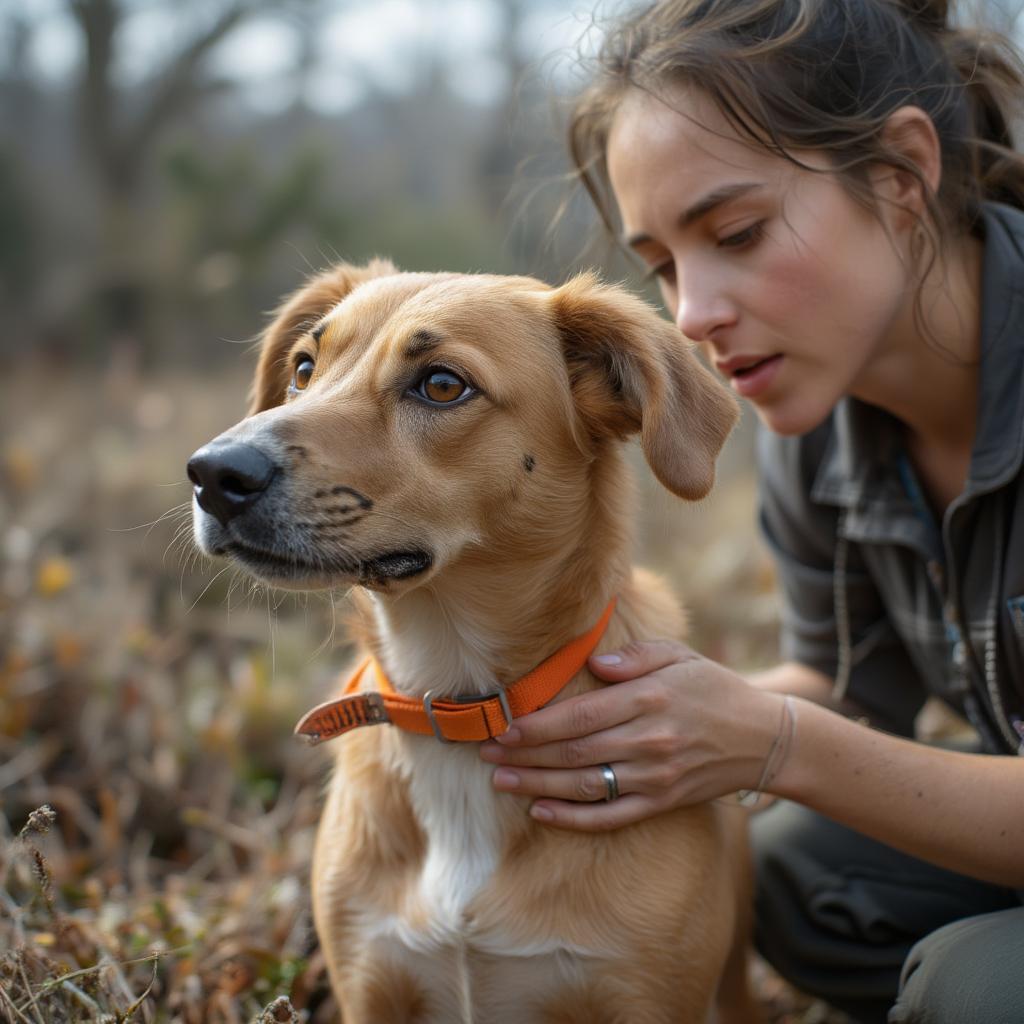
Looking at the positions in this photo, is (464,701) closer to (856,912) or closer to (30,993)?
(30,993)

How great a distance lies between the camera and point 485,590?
2.21 m

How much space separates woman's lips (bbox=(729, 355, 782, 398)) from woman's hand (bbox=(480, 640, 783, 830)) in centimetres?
73

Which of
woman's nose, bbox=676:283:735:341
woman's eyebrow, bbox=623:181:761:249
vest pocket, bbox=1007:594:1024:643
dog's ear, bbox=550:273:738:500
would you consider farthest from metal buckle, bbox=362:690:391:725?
vest pocket, bbox=1007:594:1024:643

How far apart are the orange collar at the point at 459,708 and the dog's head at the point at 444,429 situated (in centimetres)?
25

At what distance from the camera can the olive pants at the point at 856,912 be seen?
252cm

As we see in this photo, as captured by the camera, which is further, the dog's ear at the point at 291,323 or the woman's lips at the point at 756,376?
the dog's ear at the point at 291,323

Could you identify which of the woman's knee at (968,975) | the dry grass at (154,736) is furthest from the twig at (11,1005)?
the woman's knee at (968,975)

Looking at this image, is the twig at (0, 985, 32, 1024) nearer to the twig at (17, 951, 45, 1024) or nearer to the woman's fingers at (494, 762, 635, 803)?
the twig at (17, 951, 45, 1024)

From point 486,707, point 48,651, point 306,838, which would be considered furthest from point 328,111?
point 486,707

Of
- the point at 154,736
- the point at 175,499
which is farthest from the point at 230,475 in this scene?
the point at 175,499

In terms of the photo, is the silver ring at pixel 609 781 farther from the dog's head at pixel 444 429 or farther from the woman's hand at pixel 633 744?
the dog's head at pixel 444 429

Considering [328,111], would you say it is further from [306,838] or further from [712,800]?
[712,800]

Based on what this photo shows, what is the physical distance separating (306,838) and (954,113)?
2851 millimetres

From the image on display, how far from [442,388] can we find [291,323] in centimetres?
78
